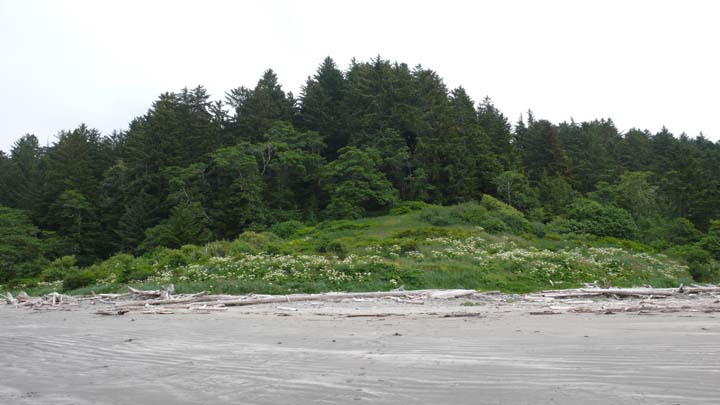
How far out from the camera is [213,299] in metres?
12.5

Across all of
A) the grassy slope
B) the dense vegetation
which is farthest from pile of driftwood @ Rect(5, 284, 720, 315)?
the dense vegetation

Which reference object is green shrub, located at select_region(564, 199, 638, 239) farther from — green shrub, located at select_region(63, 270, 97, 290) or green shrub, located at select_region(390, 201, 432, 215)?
green shrub, located at select_region(63, 270, 97, 290)

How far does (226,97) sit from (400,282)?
1915 inches

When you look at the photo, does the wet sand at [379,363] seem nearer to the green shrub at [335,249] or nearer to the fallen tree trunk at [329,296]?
the fallen tree trunk at [329,296]

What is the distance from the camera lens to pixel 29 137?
88625 millimetres

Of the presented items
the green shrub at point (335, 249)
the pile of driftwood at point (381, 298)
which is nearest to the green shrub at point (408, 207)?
the green shrub at point (335, 249)

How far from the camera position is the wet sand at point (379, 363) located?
9.57 feet

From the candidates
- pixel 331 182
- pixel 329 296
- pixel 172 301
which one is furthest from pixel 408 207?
pixel 172 301

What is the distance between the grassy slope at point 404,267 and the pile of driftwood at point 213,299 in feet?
5.03

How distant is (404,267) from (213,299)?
7413 mm

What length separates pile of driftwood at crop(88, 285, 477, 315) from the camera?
35.2 feet

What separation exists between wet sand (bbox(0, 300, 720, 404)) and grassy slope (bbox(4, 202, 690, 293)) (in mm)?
8667

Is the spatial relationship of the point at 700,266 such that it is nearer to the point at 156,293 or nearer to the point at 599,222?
the point at 599,222

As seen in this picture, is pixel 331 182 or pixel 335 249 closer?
pixel 335 249
